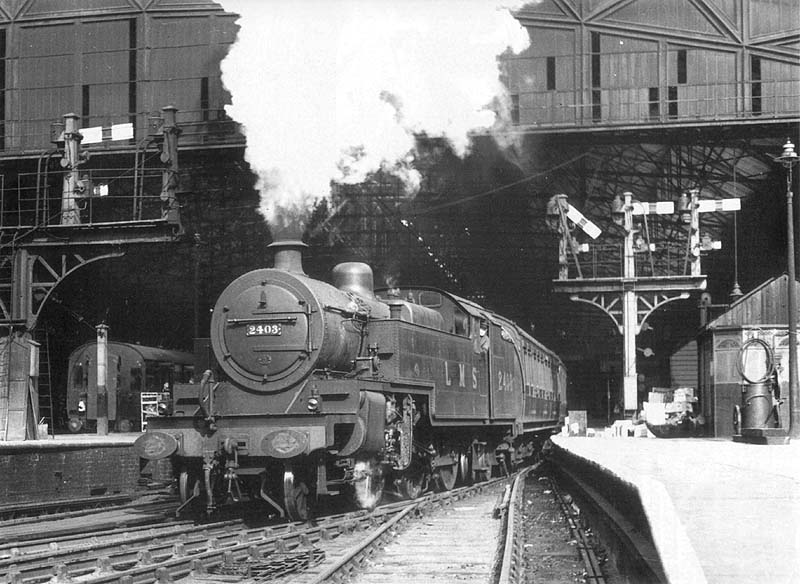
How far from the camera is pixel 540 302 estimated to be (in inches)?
1702

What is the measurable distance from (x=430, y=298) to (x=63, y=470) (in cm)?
687

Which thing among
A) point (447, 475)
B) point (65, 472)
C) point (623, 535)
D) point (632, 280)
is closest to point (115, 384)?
point (65, 472)

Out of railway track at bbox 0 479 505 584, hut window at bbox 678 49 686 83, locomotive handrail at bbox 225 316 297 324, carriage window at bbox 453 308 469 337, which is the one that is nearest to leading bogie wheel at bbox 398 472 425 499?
railway track at bbox 0 479 505 584

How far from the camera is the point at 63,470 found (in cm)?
1631

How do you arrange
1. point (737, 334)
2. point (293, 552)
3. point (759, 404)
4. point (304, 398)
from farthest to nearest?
point (737, 334)
point (759, 404)
point (304, 398)
point (293, 552)

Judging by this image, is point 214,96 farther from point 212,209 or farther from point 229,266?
point 229,266

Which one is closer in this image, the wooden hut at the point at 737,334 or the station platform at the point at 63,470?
the station platform at the point at 63,470

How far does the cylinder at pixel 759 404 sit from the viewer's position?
59.2ft

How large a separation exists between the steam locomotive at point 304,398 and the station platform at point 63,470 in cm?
336

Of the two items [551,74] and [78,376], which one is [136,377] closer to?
[78,376]

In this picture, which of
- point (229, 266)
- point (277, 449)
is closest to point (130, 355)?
point (229, 266)

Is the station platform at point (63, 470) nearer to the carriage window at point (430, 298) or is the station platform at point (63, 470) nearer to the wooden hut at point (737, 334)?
the carriage window at point (430, 298)

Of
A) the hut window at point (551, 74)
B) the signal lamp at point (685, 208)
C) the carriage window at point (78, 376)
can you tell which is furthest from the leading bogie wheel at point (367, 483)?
the carriage window at point (78, 376)

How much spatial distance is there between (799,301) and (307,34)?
15.2 m
